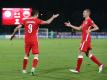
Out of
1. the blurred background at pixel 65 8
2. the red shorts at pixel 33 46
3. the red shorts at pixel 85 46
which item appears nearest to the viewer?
the red shorts at pixel 33 46

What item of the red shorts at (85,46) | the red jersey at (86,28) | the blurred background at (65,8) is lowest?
the red shorts at (85,46)

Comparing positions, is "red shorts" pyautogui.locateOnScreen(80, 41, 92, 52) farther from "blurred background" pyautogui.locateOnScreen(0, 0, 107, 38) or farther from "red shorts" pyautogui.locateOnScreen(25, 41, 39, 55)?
"blurred background" pyautogui.locateOnScreen(0, 0, 107, 38)

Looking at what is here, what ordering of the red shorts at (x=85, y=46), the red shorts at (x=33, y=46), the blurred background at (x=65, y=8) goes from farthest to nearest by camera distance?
the blurred background at (x=65, y=8)
the red shorts at (x=85, y=46)
the red shorts at (x=33, y=46)

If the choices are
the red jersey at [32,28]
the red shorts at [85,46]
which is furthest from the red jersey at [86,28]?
the red jersey at [32,28]

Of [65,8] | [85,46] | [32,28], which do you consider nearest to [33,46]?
[32,28]

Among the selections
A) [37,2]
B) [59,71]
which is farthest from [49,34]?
[59,71]

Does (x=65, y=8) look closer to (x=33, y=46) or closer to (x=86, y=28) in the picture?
(x=86, y=28)

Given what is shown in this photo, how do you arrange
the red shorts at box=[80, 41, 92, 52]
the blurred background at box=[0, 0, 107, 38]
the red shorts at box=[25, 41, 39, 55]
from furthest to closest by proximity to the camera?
the blurred background at box=[0, 0, 107, 38]
the red shorts at box=[80, 41, 92, 52]
the red shorts at box=[25, 41, 39, 55]

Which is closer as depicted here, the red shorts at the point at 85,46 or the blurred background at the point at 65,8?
the red shorts at the point at 85,46

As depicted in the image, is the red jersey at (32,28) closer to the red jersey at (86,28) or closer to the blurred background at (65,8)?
the red jersey at (86,28)

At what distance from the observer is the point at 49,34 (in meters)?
53.5

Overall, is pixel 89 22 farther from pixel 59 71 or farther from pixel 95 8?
pixel 95 8

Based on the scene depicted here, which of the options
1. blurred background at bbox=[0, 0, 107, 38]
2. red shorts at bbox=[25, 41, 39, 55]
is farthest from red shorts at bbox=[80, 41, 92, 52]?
blurred background at bbox=[0, 0, 107, 38]

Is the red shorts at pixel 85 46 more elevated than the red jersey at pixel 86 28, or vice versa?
the red jersey at pixel 86 28
